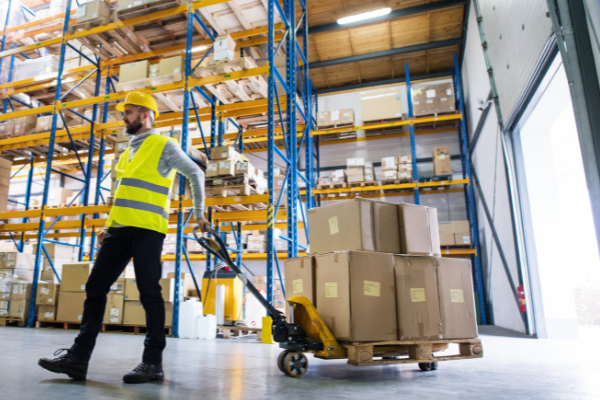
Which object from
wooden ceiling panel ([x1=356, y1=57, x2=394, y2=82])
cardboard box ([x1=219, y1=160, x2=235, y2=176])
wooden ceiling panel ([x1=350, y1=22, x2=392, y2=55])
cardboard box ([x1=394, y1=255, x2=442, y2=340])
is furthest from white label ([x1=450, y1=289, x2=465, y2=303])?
wooden ceiling panel ([x1=356, y1=57, x2=394, y2=82])

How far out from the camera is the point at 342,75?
1240 centimetres

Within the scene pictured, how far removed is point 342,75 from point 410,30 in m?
2.52

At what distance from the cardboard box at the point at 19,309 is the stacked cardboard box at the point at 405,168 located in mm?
8752

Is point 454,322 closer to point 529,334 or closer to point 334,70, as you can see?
point 529,334

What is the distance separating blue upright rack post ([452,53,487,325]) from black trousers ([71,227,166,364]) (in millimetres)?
8810

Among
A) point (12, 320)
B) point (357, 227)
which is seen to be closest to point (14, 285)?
point (12, 320)

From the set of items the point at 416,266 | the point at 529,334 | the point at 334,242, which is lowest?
the point at 529,334

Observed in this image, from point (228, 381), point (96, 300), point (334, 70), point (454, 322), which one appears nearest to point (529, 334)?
point (454, 322)

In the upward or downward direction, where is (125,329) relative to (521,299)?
downward

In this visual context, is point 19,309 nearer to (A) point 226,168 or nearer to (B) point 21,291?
(B) point 21,291

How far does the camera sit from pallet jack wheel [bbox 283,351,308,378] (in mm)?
2594

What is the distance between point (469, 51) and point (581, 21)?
6.63 metres

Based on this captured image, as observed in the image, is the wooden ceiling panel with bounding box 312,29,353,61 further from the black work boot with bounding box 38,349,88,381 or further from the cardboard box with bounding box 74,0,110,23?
the black work boot with bounding box 38,349,88,381

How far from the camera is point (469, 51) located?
9758 mm
